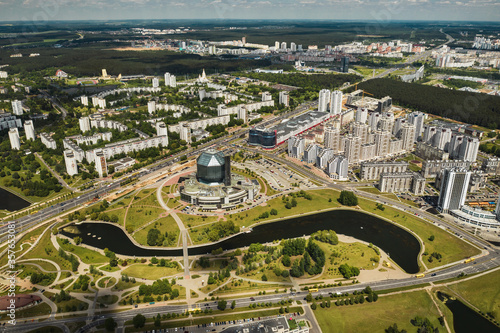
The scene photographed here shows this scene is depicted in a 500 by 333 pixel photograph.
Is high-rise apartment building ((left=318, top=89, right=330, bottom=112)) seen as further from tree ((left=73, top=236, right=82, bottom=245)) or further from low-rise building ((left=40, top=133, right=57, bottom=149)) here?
tree ((left=73, top=236, right=82, bottom=245))

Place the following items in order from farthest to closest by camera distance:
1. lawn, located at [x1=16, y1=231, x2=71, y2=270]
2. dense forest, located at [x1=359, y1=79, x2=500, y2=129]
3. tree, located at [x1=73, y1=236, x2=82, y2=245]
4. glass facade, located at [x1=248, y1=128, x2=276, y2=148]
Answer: dense forest, located at [x1=359, y1=79, x2=500, y2=129] → glass facade, located at [x1=248, y1=128, x2=276, y2=148] → tree, located at [x1=73, y1=236, x2=82, y2=245] → lawn, located at [x1=16, y1=231, x2=71, y2=270]

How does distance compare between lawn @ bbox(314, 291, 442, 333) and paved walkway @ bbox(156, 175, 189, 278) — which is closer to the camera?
lawn @ bbox(314, 291, 442, 333)

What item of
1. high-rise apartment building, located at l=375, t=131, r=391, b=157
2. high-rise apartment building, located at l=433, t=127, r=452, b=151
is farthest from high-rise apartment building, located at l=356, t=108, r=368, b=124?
high-rise apartment building, located at l=433, t=127, r=452, b=151

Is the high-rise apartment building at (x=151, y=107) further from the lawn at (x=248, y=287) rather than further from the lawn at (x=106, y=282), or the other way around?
the lawn at (x=248, y=287)

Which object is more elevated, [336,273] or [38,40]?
[38,40]

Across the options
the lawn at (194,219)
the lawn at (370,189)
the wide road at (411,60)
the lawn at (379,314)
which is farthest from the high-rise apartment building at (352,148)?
the wide road at (411,60)

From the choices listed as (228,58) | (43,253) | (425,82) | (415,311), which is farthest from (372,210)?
(228,58)

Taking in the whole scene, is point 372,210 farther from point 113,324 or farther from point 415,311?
point 113,324
